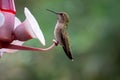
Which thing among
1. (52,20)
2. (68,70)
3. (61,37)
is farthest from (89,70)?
(61,37)

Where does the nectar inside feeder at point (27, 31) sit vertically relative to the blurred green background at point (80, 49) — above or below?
above

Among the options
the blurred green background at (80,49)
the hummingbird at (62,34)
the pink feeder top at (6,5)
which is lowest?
the blurred green background at (80,49)

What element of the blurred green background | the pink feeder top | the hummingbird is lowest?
the blurred green background

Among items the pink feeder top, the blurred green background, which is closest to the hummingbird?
the pink feeder top

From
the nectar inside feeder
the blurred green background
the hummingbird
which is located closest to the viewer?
the nectar inside feeder

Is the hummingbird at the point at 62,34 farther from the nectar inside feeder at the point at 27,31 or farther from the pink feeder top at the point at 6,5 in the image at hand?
the pink feeder top at the point at 6,5

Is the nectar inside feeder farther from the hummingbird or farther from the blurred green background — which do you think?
the blurred green background

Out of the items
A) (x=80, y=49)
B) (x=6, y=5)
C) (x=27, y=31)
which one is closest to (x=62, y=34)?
(x=27, y=31)

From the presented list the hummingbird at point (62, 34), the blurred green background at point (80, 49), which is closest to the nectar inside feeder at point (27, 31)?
the hummingbird at point (62, 34)

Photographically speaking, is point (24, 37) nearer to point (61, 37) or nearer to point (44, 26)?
point (61, 37)
